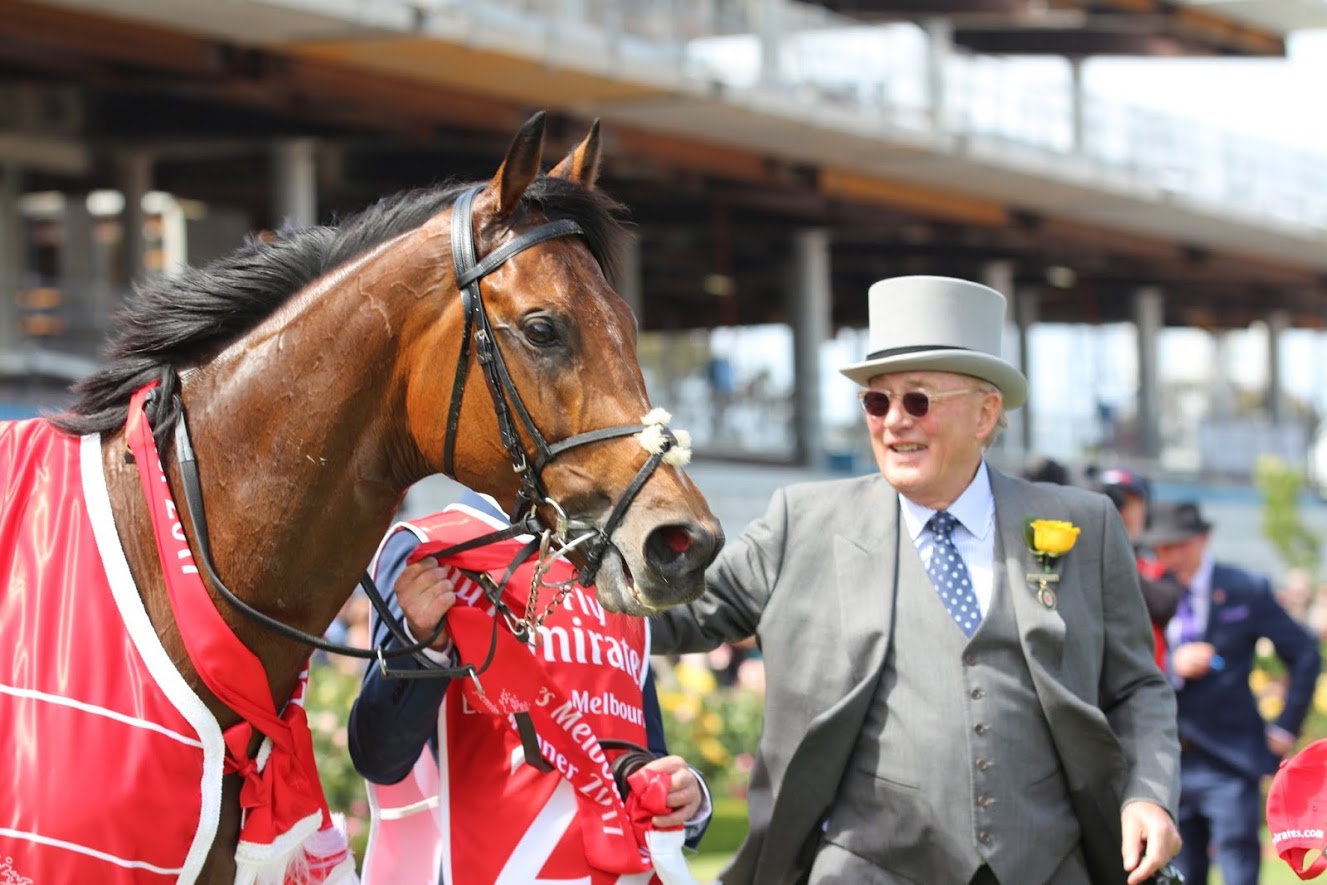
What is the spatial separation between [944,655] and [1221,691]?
3.34 metres

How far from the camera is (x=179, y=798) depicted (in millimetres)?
2561

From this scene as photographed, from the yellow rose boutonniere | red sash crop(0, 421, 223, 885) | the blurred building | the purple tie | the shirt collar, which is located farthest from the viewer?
the blurred building

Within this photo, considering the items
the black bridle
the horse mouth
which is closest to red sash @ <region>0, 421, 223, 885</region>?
the black bridle

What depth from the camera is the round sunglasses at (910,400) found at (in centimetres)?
340

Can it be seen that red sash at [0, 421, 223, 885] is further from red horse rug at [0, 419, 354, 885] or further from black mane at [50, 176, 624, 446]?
black mane at [50, 176, 624, 446]

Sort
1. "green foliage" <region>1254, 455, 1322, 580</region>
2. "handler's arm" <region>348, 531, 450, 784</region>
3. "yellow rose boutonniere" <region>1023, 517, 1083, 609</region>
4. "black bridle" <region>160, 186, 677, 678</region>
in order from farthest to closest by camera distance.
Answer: "green foliage" <region>1254, 455, 1322, 580</region>, "yellow rose boutonniere" <region>1023, 517, 1083, 609</region>, "handler's arm" <region>348, 531, 450, 784</region>, "black bridle" <region>160, 186, 677, 678</region>

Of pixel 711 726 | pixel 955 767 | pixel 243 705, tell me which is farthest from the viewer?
pixel 711 726

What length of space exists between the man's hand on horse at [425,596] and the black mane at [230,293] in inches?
20.4

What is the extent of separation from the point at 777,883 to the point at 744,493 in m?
15.6

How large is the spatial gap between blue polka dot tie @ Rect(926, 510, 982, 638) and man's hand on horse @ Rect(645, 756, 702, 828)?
2.05 ft

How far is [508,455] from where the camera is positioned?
8.79 ft

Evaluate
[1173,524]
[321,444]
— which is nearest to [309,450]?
[321,444]

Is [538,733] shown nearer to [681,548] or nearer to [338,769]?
[681,548]

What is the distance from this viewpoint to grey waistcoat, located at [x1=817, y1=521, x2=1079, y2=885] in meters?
3.20
